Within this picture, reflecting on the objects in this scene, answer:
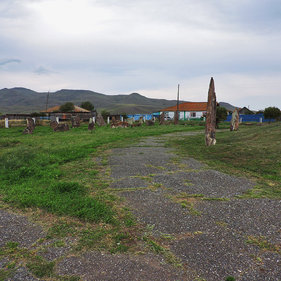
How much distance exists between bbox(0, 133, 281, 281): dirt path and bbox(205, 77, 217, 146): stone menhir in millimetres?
7338

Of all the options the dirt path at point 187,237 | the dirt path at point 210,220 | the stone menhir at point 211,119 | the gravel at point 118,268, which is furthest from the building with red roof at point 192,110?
the gravel at point 118,268

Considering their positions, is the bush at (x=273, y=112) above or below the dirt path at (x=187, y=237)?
above

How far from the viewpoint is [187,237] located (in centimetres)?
332

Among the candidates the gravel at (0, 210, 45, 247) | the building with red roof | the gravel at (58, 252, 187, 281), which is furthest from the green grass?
the building with red roof

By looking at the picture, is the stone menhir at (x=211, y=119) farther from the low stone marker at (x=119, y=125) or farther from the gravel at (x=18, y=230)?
the low stone marker at (x=119, y=125)

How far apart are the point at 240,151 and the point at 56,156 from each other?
313 inches

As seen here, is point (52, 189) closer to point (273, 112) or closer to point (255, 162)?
point (255, 162)

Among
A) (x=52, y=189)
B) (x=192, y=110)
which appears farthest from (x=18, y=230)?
(x=192, y=110)

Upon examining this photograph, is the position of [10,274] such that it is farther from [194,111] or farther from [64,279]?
[194,111]

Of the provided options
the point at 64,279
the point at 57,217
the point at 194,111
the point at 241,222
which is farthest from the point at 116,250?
the point at 194,111

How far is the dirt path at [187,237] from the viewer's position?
2.60 meters

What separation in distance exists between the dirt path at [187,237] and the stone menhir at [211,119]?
24.1ft

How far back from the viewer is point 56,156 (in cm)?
893

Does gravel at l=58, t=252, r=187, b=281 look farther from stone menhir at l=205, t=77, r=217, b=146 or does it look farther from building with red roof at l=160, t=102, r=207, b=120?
building with red roof at l=160, t=102, r=207, b=120
